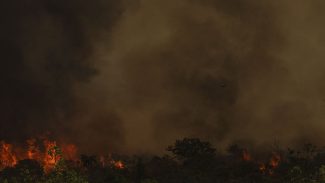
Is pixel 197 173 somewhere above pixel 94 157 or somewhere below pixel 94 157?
below

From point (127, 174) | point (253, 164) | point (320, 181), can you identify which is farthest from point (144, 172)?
point (320, 181)

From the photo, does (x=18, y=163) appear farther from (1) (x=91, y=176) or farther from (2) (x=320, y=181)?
(2) (x=320, y=181)

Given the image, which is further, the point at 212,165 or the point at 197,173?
the point at 212,165

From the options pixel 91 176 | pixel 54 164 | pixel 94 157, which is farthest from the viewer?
pixel 94 157

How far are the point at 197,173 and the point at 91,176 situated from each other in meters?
28.1

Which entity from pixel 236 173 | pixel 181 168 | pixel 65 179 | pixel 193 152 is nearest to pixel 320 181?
pixel 65 179

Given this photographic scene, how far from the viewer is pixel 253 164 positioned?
153 m

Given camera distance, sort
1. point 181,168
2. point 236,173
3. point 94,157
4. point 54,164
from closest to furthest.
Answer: point 54,164 < point 236,173 < point 181,168 < point 94,157

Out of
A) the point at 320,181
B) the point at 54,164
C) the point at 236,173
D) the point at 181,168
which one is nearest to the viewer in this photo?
the point at 54,164

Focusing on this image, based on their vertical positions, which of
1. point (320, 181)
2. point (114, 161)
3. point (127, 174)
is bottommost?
point (320, 181)

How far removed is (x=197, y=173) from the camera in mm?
141875

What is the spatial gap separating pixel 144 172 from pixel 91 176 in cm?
1288

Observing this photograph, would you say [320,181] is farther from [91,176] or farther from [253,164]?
[253,164]

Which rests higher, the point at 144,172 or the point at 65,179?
the point at 144,172
